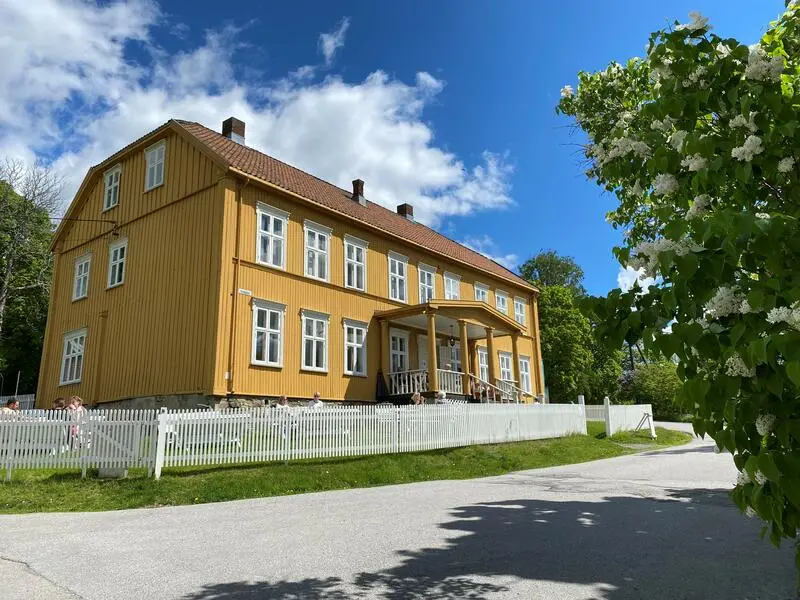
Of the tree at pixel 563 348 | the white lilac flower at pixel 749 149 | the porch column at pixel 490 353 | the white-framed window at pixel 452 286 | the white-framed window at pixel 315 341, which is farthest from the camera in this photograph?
the tree at pixel 563 348

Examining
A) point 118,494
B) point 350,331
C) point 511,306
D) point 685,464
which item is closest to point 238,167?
Result: point 350,331

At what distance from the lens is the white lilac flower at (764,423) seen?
235 cm

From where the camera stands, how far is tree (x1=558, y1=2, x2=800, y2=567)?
2.34 meters

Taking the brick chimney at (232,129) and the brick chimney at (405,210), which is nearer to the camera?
the brick chimney at (232,129)

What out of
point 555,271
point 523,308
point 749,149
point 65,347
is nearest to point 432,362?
point 65,347

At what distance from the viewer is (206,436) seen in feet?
39.6

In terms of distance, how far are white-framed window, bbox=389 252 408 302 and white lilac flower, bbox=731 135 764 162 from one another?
796 inches

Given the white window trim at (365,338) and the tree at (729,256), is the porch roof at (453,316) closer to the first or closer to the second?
the white window trim at (365,338)

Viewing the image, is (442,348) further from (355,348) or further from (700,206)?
(700,206)

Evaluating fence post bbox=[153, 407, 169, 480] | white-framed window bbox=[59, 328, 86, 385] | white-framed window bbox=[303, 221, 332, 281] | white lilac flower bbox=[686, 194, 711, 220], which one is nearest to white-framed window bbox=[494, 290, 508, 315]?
white-framed window bbox=[303, 221, 332, 281]

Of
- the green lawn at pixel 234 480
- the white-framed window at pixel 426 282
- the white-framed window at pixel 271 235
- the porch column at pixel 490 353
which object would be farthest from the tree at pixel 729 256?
the white-framed window at pixel 426 282

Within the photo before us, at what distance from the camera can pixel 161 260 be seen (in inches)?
761

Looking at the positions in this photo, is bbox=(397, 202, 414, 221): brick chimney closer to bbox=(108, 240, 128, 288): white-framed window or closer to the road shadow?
bbox=(108, 240, 128, 288): white-framed window

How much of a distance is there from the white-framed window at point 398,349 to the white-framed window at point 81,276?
11401mm
